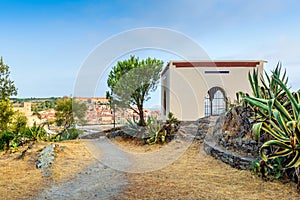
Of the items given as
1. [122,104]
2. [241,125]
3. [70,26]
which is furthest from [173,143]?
[70,26]

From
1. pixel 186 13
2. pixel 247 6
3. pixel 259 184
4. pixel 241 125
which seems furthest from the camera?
pixel 186 13

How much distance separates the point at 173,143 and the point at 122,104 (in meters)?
3.61

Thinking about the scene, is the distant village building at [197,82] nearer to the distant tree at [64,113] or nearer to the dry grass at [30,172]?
the distant tree at [64,113]

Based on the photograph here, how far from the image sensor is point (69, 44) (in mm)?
8922

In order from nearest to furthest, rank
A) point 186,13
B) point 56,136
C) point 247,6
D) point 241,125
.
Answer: point 241,125 → point 247,6 → point 186,13 → point 56,136

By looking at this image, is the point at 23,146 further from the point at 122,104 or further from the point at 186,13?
the point at 186,13

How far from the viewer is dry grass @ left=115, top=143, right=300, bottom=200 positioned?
11.1 feet

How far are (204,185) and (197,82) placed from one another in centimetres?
908

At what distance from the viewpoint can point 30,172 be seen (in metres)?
4.84

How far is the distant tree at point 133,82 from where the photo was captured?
34.8 feet

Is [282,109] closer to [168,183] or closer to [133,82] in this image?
[168,183]

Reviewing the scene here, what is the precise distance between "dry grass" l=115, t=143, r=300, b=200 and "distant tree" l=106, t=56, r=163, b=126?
5838 millimetres

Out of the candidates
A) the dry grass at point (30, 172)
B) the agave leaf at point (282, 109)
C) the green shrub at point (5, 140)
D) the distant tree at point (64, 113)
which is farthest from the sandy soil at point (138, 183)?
the distant tree at point (64, 113)

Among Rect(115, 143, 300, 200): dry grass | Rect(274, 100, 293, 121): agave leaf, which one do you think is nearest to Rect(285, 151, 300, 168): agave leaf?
Rect(115, 143, 300, 200): dry grass
